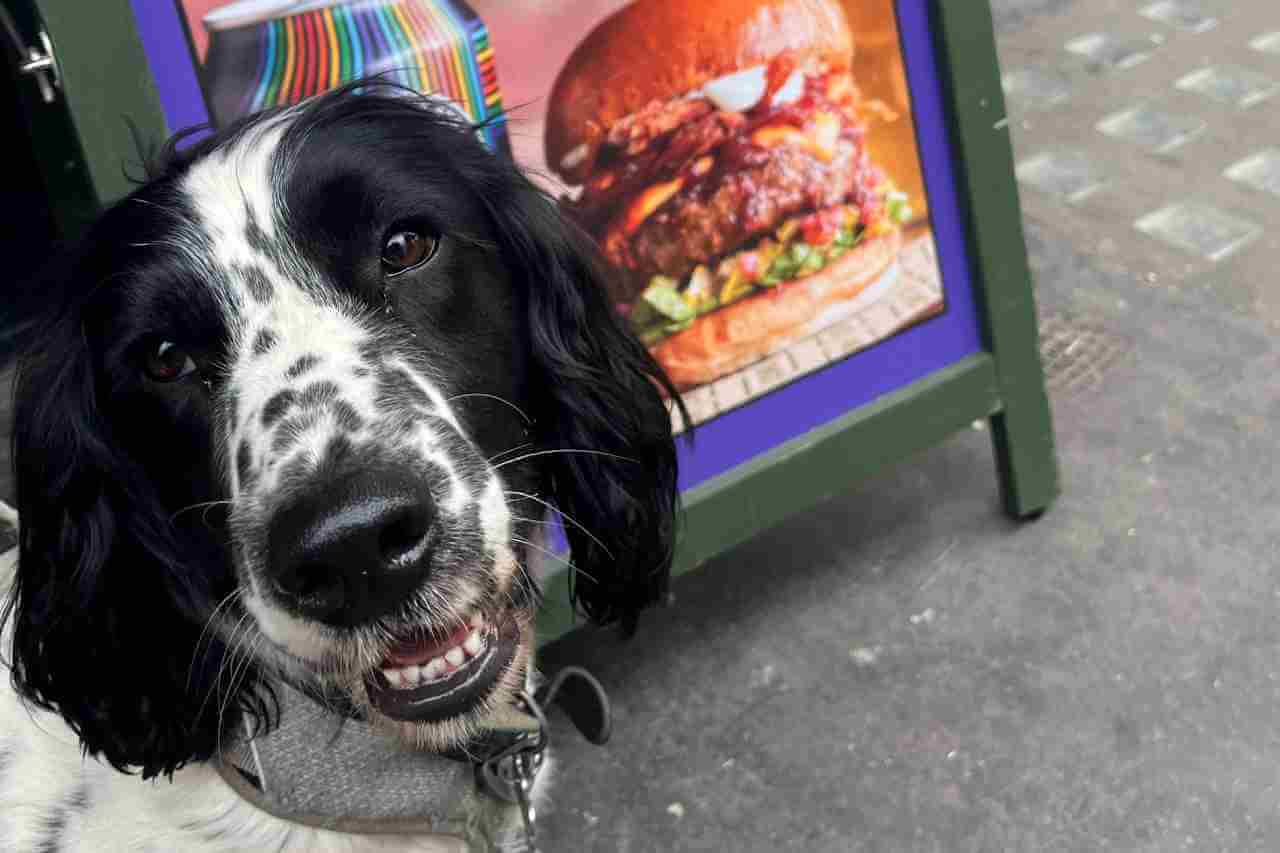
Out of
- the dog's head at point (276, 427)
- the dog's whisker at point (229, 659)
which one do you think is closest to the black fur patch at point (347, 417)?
the dog's head at point (276, 427)

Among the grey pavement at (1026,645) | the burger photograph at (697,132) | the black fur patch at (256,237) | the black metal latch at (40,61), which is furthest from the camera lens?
the grey pavement at (1026,645)

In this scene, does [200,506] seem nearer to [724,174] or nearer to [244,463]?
[244,463]

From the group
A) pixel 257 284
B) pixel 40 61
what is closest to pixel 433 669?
pixel 257 284

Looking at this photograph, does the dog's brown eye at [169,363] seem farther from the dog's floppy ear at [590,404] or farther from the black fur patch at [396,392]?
the dog's floppy ear at [590,404]

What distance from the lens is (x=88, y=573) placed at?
169 centimetres

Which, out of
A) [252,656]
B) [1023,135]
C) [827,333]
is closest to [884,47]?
[827,333]

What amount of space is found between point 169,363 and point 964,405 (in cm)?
189

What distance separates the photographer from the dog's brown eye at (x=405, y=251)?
1.71 meters

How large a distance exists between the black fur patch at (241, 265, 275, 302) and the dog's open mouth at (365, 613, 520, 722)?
453 millimetres

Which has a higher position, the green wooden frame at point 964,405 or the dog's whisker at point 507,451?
the dog's whisker at point 507,451

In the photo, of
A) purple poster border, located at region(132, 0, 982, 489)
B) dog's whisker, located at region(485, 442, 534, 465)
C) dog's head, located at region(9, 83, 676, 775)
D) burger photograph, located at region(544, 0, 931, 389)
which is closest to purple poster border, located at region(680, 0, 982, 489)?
purple poster border, located at region(132, 0, 982, 489)

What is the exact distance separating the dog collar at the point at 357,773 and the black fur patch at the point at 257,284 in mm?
523

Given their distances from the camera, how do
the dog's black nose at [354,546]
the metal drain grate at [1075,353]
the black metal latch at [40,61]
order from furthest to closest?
the metal drain grate at [1075,353], the black metal latch at [40,61], the dog's black nose at [354,546]

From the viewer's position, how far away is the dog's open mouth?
1656 mm
